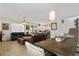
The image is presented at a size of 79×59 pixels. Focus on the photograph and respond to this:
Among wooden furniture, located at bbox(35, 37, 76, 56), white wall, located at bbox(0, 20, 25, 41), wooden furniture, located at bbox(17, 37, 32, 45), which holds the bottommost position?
wooden furniture, located at bbox(35, 37, 76, 56)

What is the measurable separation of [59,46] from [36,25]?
1.28 feet

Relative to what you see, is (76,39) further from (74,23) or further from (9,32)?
(9,32)

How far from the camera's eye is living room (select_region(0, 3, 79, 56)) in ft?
5.08

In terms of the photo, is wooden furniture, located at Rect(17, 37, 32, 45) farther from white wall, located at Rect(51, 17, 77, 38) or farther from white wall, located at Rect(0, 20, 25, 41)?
white wall, located at Rect(51, 17, 77, 38)

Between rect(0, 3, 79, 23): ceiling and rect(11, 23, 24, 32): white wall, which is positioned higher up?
rect(0, 3, 79, 23): ceiling

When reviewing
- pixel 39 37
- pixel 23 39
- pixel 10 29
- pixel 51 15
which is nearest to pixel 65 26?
pixel 51 15

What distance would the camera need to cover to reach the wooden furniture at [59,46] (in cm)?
154

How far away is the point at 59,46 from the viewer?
156cm

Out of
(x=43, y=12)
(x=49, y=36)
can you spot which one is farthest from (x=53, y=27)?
(x=43, y=12)

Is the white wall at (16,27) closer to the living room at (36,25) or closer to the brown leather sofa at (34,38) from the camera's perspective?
the living room at (36,25)

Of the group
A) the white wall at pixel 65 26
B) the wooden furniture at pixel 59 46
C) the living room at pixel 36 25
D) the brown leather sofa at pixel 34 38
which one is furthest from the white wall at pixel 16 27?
the white wall at pixel 65 26

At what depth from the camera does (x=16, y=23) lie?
61.7 inches

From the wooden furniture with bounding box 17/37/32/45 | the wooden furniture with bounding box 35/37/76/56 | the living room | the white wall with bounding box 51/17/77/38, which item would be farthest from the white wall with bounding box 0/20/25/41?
the white wall with bounding box 51/17/77/38

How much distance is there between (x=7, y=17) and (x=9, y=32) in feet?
0.62
